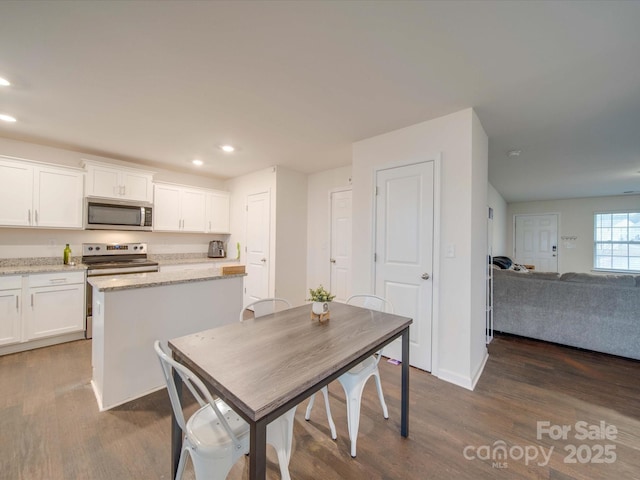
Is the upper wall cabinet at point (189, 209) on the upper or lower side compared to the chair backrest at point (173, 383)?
upper

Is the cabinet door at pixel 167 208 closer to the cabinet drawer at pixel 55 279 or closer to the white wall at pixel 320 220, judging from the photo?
the cabinet drawer at pixel 55 279

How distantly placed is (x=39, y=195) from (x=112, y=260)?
108 centimetres

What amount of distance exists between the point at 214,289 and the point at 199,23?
77.5 inches

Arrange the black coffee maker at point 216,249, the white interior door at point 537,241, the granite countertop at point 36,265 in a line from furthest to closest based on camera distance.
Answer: the white interior door at point 537,241 < the black coffee maker at point 216,249 < the granite countertop at point 36,265

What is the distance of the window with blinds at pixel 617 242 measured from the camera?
6.17m

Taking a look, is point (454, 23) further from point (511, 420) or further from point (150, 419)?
point (150, 419)

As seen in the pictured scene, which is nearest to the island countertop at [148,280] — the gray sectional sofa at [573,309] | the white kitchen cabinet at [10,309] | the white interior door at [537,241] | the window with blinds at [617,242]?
the white kitchen cabinet at [10,309]

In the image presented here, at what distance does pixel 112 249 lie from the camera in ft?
12.3

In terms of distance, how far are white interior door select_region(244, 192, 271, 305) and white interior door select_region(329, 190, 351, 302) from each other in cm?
104

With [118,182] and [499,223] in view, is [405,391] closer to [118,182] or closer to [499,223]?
[118,182]

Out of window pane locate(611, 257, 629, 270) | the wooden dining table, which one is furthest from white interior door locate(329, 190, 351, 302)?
window pane locate(611, 257, 629, 270)

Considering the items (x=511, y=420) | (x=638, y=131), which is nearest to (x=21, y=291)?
(x=511, y=420)

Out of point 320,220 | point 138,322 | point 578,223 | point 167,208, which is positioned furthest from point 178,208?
point 578,223

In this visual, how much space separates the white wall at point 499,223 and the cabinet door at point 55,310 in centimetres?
701
